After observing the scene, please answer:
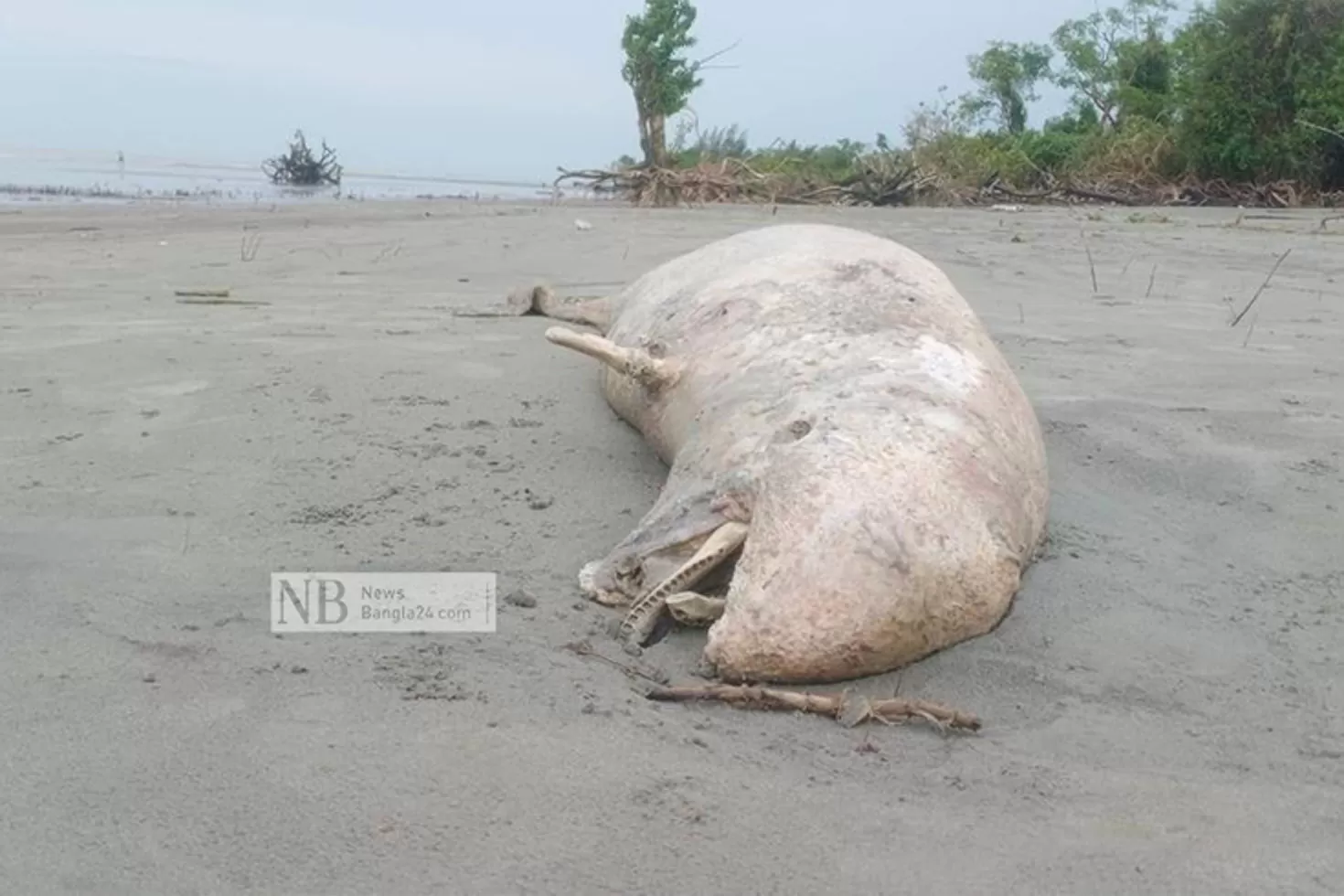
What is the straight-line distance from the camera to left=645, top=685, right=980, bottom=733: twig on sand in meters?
2.54

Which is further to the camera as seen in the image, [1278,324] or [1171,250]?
[1171,250]

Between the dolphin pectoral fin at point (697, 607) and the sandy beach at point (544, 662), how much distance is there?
3.0 inches

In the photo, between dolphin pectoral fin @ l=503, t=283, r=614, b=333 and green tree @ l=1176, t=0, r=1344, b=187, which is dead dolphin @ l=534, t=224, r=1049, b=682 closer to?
dolphin pectoral fin @ l=503, t=283, r=614, b=333

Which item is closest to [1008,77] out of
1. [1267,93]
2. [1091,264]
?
[1267,93]

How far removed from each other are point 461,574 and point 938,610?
1.02 metres

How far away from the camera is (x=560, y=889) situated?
1.93 m

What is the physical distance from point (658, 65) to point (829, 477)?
58.5 feet

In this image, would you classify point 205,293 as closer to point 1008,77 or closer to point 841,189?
point 841,189

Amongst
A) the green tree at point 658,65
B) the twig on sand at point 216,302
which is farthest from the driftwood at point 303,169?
the twig on sand at point 216,302

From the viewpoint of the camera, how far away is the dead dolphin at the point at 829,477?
105 inches

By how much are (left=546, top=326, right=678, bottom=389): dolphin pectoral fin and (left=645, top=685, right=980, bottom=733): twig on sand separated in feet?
4.44

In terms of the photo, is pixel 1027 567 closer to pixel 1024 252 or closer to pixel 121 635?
pixel 121 635

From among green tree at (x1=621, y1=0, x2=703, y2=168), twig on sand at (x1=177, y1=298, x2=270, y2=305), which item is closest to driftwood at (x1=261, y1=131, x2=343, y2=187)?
green tree at (x1=621, y1=0, x2=703, y2=168)

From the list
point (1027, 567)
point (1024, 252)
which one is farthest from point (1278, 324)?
point (1027, 567)
